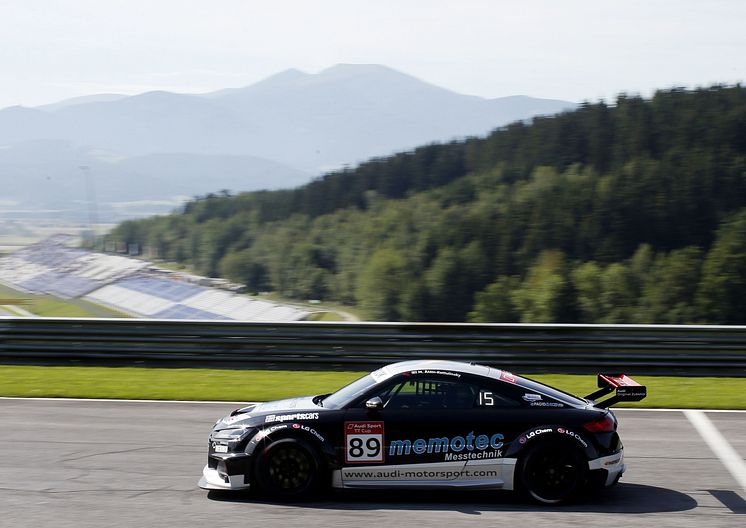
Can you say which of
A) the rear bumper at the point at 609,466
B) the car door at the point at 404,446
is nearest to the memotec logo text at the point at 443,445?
the car door at the point at 404,446

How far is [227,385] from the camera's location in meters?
14.8

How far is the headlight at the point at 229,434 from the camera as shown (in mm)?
8023

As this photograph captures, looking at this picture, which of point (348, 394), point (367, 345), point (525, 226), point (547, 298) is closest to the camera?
point (348, 394)

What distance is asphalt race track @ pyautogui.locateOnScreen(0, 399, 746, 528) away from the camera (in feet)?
24.1

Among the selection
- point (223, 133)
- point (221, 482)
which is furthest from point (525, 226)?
point (221, 482)

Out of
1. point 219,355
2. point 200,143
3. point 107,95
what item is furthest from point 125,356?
point 107,95

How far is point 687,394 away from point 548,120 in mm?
79071

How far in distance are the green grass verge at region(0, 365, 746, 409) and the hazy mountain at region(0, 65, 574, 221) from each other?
4537 cm

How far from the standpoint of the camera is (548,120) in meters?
90.0

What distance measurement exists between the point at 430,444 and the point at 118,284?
162 feet

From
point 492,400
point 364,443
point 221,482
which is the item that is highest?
point 492,400

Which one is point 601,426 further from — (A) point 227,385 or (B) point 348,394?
(A) point 227,385

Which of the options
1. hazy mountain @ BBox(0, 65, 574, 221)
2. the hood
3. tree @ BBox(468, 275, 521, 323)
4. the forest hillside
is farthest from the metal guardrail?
tree @ BBox(468, 275, 521, 323)

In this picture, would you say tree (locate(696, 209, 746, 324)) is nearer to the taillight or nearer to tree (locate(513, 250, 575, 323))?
tree (locate(513, 250, 575, 323))
